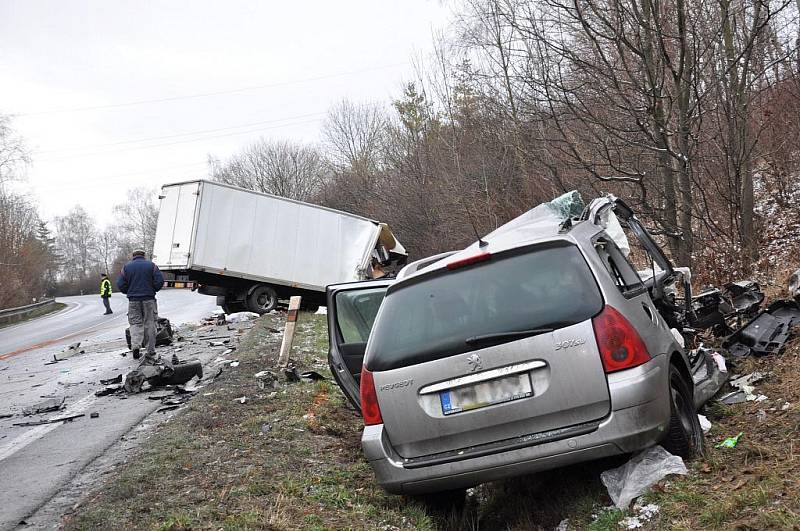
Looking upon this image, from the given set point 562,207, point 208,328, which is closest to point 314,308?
point 208,328

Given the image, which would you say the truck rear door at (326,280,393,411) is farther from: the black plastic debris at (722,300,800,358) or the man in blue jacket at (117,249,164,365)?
the man in blue jacket at (117,249,164,365)

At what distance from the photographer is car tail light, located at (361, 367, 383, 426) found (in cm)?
432

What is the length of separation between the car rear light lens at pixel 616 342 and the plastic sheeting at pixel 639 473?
24.4 inches

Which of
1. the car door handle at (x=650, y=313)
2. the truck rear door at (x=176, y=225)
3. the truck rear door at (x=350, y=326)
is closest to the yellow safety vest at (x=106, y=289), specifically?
the truck rear door at (x=176, y=225)

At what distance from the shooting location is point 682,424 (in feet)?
Answer: 14.1

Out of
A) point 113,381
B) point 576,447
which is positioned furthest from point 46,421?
point 576,447

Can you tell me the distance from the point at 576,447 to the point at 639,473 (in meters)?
0.49

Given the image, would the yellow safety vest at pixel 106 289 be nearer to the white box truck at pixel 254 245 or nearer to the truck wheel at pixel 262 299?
the white box truck at pixel 254 245

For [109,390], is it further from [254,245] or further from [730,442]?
[254,245]

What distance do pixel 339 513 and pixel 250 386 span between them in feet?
14.9

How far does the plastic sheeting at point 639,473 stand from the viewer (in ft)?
13.3

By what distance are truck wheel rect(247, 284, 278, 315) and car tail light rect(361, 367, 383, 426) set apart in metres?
16.7

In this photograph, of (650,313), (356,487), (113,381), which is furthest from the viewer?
(113,381)

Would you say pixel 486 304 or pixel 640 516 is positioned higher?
pixel 486 304
